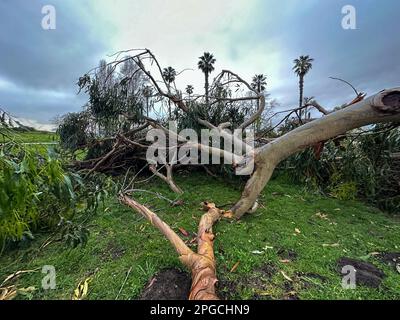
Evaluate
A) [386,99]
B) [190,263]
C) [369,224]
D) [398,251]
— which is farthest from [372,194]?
[190,263]

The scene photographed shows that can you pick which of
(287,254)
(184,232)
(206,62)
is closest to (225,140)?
(184,232)

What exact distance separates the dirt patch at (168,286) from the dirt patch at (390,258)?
5.82ft

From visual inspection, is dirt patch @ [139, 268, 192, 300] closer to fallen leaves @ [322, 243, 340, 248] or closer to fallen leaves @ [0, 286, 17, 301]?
fallen leaves @ [0, 286, 17, 301]

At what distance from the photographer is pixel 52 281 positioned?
76.0 inches

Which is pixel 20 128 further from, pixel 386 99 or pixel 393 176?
pixel 393 176

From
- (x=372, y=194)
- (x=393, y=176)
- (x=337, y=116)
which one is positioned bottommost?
(x=372, y=194)

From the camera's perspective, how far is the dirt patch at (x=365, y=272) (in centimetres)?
188

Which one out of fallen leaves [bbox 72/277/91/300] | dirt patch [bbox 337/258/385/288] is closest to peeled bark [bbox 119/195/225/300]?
fallen leaves [bbox 72/277/91/300]

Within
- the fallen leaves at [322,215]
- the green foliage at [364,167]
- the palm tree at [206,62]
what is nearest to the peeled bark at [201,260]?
Result: the fallen leaves at [322,215]

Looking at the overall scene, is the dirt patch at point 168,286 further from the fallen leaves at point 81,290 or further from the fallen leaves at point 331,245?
the fallen leaves at point 331,245

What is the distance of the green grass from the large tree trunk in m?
0.43

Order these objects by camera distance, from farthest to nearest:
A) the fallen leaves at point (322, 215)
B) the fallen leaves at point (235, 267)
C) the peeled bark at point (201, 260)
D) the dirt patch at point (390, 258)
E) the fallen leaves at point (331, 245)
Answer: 1. the fallen leaves at point (322, 215)
2. the fallen leaves at point (331, 245)
3. the dirt patch at point (390, 258)
4. the fallen leaves at point (235, 267)
5. the peeled bark at point (201, 260)

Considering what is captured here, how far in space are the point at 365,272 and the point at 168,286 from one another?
1.59 meters

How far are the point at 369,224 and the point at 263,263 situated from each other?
72.4 inches
